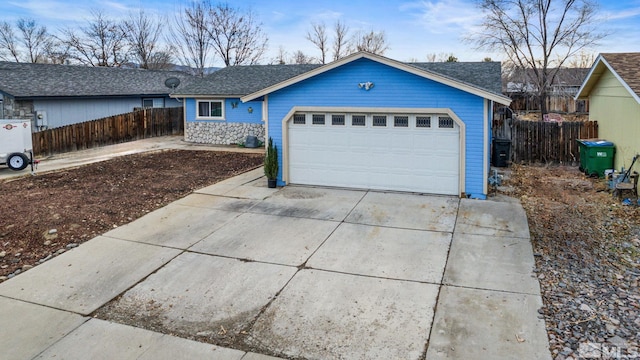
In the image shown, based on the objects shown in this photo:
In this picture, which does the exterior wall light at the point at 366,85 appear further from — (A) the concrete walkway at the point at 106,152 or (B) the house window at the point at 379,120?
(A) the concrete walkway at the point at 106,152

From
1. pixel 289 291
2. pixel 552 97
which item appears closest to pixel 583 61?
pixel 552 97

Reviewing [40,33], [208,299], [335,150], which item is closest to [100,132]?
[335,150]

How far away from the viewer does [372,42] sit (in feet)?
158

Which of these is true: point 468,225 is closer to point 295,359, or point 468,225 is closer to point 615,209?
point 615,209

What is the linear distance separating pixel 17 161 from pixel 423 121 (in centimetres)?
1247

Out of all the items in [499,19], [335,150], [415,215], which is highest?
[499,19]

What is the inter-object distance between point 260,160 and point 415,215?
8605 mm

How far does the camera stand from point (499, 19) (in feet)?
103

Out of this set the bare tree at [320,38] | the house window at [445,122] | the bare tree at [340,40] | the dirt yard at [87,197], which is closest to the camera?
the dirt yard at [87,197]

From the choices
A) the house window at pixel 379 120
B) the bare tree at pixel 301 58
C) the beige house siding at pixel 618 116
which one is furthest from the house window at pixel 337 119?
the bare tree at pixel 301 58

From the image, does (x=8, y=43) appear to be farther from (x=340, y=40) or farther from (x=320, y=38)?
(x=340, y=40)

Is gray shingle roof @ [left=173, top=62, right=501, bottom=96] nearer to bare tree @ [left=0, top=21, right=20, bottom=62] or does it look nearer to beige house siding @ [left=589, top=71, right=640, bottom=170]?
beige house siding @ [left=589, top=71, right=640, bottom=170]

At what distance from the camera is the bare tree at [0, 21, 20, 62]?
45.8 meters

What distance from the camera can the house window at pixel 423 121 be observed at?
11.3 meters
